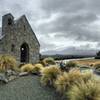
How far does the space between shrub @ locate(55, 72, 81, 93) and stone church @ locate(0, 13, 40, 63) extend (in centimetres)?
1384

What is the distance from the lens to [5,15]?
24.9 meters

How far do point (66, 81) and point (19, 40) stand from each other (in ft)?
50.7

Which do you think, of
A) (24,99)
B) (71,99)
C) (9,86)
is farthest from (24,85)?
(71,99)

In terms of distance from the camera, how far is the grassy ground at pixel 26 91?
33.6 ft

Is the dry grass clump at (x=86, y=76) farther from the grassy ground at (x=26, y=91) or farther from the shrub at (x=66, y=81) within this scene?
the grassy ground at (x=26, y=91)

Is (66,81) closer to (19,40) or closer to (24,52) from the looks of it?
(19,40)

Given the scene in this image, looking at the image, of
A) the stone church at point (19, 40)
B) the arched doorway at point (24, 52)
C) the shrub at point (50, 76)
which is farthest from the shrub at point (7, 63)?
the arched doorway at point (24, 52)

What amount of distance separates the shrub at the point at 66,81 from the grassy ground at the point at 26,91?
1.18 ft

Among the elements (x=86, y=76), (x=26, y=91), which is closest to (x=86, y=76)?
(x=86, y=76)

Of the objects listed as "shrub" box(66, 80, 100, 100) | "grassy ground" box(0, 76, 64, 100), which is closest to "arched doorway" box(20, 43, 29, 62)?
"grassy ground" box(0, 76, 64, 100)

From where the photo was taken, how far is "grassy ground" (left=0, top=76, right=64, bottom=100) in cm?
1024

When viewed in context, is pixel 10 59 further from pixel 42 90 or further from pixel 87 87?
pixel 87 87

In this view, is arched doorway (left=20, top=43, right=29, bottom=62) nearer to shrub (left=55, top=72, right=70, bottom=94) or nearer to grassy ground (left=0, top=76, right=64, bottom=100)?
grassy ground (left=0, top=76, right=64, bottom=100)

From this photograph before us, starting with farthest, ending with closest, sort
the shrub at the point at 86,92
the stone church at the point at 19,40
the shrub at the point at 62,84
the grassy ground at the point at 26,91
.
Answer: the stone church at the point at 19,40 < the shrub at the point at 62,84 < the grassy ground at the point at 26,91 < the shrub at the point at 86,92
